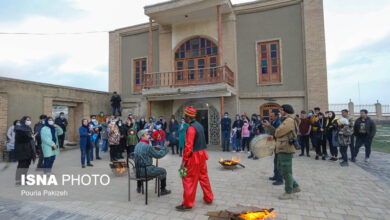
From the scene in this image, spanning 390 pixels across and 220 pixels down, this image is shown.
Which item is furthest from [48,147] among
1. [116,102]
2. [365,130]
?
[365,130]

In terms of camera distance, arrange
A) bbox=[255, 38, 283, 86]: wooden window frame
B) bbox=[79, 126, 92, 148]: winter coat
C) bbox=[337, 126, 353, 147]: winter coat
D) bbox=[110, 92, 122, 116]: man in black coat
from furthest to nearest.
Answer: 1. bbox=[110, 92, 122, 116]: man in black coat
2. bbox=[255, 38, 283, 86]: wooden window frame
3. bbox=[79, 126, 92, 148]: winter coat
4. bbox=[337, 126, 353, 147]: winter coat

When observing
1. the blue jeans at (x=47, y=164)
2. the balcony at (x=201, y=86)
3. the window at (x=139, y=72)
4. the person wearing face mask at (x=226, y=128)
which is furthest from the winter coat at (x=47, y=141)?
the window at (x=139, y=72)

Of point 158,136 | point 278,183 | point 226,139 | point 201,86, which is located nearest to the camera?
point 278,183

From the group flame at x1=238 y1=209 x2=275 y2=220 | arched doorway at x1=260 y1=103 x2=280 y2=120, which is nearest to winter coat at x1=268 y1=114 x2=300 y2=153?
flame at x1=238 y1=209 x2=275 y2=220

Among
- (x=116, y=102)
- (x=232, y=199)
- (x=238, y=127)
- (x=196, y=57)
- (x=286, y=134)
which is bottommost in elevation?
(x=232, y=199)

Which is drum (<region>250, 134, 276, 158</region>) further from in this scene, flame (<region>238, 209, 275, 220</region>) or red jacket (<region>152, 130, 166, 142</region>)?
red jacket (<region>152, 130, 166, 142</region>)

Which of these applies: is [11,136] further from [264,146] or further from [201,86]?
[264,146]

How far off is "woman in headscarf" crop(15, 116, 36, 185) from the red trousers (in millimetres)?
4203

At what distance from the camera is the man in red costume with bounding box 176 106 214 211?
11.7 ft

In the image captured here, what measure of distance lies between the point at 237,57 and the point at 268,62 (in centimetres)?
164

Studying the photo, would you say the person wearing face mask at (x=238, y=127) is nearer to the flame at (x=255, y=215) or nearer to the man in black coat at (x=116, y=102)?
the flame at (x=255, y=215)

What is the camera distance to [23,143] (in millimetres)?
5152

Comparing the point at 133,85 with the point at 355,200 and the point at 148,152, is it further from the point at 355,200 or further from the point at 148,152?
the point at 355,200

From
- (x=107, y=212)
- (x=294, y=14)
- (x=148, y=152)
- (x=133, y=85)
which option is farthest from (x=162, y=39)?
(x=107, y=212)
